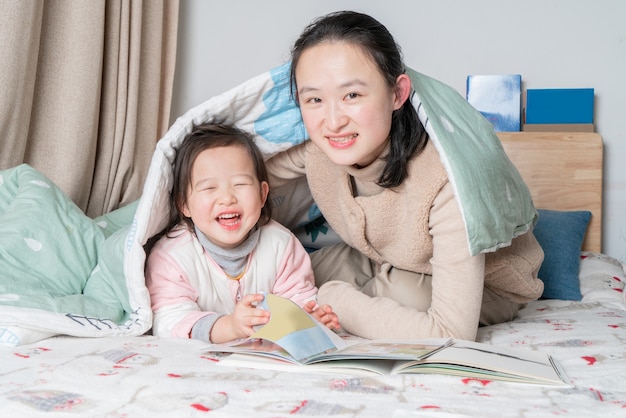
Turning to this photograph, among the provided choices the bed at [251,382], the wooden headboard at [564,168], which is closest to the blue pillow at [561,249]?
the wooden headboard at [564,168]

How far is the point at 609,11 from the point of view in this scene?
8.05 ft

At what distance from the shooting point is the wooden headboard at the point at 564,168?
238cm

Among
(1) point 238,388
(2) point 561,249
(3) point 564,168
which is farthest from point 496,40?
(1) point 238,388

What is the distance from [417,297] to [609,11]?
148 centimetres

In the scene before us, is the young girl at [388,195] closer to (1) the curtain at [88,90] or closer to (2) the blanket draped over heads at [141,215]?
(2) the blanket draped over heads at [141,215]

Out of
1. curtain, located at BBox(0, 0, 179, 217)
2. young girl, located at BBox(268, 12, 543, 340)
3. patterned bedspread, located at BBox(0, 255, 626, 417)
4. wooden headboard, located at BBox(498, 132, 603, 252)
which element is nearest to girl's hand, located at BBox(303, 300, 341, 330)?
young girl, located at BBox(268, 12, 543, 340)

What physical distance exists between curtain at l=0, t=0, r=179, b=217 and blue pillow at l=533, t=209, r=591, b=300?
48.4 inches

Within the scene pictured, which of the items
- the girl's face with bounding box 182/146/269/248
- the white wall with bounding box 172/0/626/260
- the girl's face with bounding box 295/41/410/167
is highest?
the white wall with bounding box 172/0/626/260

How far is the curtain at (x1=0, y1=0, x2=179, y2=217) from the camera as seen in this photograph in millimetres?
1854

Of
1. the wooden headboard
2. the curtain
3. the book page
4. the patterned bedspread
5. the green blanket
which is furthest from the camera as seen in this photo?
the wooden headboard

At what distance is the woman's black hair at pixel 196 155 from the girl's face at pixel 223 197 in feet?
0.04

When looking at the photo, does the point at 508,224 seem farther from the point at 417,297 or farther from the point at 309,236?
the point at 309,236

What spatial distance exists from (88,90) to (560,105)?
147cm

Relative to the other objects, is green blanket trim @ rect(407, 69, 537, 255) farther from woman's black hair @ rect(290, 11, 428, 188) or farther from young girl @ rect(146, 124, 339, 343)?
young girl @ rect(146, 124, 339, 343)
